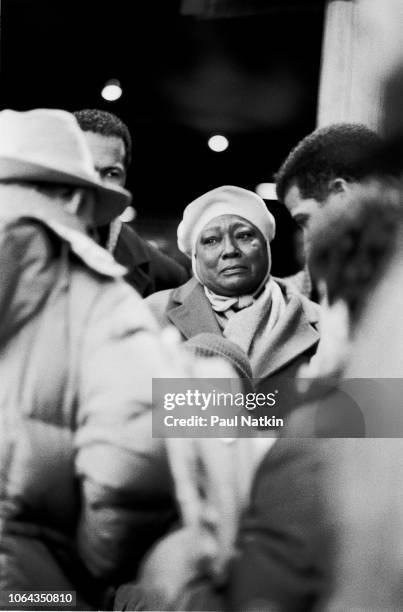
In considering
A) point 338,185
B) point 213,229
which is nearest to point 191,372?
point 213,229

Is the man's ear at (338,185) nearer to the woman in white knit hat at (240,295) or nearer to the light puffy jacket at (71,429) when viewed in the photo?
the woman in white knit hat at (240,295)

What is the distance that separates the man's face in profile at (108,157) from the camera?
310 centimetres

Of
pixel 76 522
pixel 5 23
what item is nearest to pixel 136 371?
pixel 76 522

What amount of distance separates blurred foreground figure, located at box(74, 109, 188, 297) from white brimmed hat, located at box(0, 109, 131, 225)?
0.11 feet

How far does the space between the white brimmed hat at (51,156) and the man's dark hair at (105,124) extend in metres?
0.04

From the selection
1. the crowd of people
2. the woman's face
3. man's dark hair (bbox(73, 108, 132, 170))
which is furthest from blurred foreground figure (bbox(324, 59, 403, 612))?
man's dark hair (bbox(73, 108, 132, 170))

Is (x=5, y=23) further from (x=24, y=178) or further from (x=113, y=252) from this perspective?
(x=113, y=252)

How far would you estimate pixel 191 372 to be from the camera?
2.96 m

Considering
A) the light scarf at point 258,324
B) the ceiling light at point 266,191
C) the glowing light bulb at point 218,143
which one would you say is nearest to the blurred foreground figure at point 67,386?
the light scarf at point 258,324

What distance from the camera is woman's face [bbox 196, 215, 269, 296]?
3.03 m

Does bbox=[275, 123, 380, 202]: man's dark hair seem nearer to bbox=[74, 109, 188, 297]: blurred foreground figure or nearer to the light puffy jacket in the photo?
bbox=[74, 109, 188, 297]: blurred foreground figure

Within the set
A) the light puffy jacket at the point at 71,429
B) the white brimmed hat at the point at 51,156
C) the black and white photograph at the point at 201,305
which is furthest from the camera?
the white brimmed hat at the point at 51,156

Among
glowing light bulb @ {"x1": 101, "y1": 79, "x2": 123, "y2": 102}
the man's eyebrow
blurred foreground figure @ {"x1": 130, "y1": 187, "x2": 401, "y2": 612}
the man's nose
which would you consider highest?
glowing light bulb @ {"x1": 101, "y1": 79, "x2": 123, "y2": 102}

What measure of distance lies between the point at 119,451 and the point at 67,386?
228mm
